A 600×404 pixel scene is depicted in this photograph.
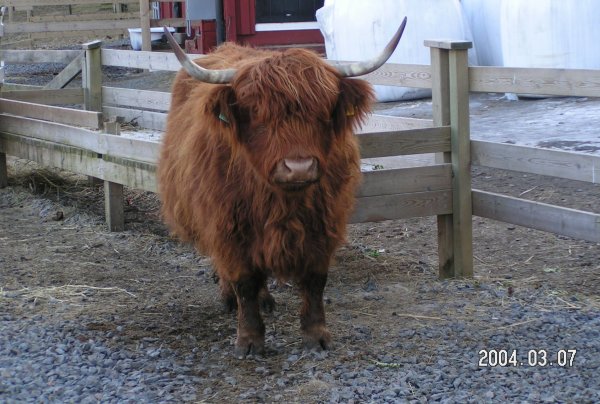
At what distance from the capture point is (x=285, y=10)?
56.6 ft

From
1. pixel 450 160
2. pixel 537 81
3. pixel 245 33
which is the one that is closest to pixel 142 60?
pixel 450 160

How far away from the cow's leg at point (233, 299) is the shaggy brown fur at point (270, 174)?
0.56 metres

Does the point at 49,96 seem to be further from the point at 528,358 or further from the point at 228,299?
the point at 528,358

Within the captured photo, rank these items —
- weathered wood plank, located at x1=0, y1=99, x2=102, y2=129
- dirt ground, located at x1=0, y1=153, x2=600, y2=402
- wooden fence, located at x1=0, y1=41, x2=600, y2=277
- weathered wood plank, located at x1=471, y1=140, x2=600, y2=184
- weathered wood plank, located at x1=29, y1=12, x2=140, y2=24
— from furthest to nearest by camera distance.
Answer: weathered wood plank, located at x1=29, y1=12, x2=140, y2=24
weathered wood plank, located at x1=0, y1=99, x2=102, y2=129
wooden fence, located at x1=0, y1=41, x2=600, y2=277
weathered wood plank, located at x1=471, y1=140, x2=600, y2=184
dirt ground, located at x1=0, y1=153, x2=600, y2=402

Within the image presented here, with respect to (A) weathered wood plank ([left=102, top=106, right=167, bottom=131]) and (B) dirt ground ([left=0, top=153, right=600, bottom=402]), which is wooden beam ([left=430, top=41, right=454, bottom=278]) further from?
(A) weathered wood plank ([left=102, top=106, right=167, bottom=131])

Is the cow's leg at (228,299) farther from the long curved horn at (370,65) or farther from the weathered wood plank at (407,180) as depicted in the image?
the long curved horn at (370,65)

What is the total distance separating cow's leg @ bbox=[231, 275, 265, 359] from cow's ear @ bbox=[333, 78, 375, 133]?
985 mm

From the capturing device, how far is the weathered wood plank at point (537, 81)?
557 centimetres

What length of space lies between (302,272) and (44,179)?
19.8 feet

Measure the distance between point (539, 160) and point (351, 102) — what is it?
1.65m

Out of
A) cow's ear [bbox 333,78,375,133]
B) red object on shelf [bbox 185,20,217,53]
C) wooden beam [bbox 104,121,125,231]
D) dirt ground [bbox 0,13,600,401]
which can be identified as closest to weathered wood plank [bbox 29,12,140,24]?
red object on shelf [bbox 185,20,217,53]

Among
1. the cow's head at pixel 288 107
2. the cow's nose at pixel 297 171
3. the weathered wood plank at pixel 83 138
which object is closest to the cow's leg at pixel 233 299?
the cow's head at pixel 288 107

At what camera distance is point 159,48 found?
72.3ft

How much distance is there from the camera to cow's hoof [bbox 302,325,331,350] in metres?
4.98
